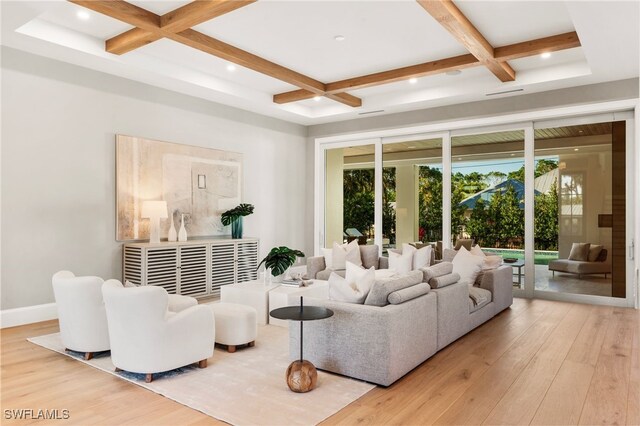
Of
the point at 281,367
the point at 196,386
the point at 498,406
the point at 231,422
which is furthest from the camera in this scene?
the point at 281,367

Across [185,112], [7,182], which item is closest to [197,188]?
[185,112]

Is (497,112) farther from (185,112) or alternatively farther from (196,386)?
(196,386)

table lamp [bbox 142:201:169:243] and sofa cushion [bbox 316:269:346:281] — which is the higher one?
table lamp [bbox 142:201:169:243]

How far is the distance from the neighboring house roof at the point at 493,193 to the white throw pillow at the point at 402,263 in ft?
5.43

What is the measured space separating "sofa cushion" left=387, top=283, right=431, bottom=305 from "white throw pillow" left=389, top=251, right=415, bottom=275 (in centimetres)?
209

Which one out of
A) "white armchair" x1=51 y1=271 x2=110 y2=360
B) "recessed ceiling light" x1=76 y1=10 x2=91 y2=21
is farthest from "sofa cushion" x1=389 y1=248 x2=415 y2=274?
"recessed ceiling light" x1=76 y1=10 x2=91 y2=21

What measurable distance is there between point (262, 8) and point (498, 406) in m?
3.77

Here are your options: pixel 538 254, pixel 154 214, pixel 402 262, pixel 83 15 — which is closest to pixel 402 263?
pixel 402 262

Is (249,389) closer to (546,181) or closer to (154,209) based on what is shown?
(154,209)

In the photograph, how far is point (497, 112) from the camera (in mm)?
6613

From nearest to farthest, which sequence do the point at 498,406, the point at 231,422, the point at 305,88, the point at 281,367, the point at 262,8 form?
the point at 231,422
the point at 498,406
the point at 281,367
the point at 262,8
the point at 305,88

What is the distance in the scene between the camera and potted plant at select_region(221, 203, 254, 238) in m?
6.89

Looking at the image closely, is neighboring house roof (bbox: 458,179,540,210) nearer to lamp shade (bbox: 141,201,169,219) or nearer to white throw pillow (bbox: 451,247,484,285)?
white throw pillow (bbox: 451,247,484,285)

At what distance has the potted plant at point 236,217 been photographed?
22.6 ft
